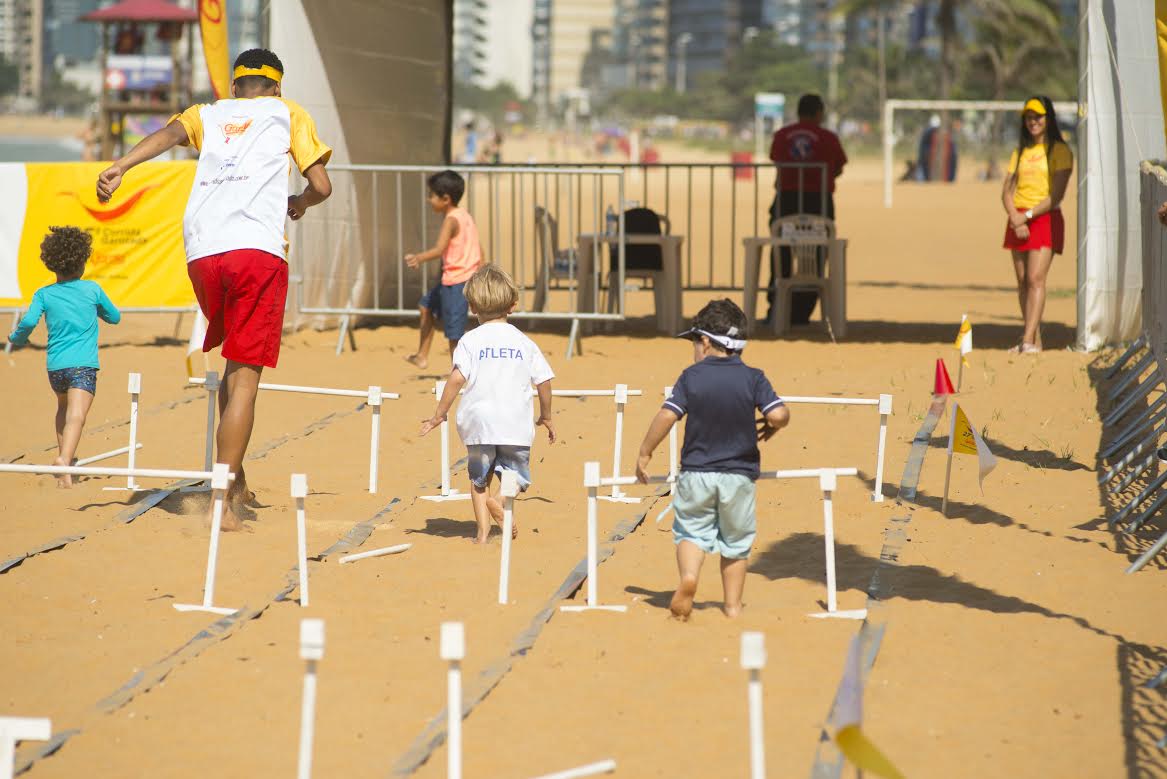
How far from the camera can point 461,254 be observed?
37.2 feet

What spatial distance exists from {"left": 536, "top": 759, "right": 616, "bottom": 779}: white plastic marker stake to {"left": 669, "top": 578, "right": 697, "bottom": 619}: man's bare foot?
4.73ft

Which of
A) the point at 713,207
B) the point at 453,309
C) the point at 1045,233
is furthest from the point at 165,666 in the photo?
the point at 713,207

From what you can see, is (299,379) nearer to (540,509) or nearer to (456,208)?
(456,208)

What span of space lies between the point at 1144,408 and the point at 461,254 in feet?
15.7

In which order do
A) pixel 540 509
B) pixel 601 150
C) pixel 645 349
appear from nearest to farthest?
pixel 540 509 → pixel 645 349 → pixel 601 150

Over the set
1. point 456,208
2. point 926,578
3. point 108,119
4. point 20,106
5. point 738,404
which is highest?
point 20,106

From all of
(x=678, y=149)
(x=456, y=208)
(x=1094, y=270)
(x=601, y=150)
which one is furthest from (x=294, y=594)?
(x=678, y=149)

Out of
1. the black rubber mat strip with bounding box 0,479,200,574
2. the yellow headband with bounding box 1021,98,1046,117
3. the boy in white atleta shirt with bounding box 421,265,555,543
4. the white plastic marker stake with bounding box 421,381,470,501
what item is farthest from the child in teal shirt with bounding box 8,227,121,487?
the yellow headband with bounding box 1021,98,1046,117

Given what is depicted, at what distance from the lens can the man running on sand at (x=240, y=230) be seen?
22.7 feet

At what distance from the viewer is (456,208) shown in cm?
1123

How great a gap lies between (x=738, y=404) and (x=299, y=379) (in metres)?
6.47

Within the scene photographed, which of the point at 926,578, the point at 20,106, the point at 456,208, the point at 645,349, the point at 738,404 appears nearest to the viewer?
the point at 738,404

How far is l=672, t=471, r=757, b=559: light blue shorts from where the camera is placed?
570 cm

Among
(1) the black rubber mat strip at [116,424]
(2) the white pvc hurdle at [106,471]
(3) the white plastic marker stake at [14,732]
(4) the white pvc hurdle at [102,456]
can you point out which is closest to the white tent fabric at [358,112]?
(1) the black rubber mat strip at [116,424]
